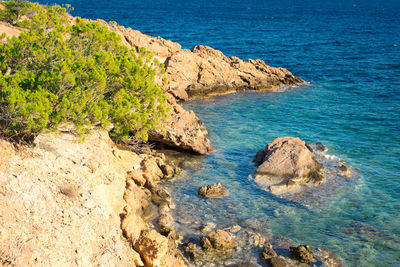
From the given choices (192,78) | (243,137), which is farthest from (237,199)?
(192,78)

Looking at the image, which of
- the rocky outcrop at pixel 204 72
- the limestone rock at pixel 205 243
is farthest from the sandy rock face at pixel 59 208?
the rocky outcrop at pixel 204 72

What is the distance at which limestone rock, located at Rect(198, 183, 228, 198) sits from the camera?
69.6 feet

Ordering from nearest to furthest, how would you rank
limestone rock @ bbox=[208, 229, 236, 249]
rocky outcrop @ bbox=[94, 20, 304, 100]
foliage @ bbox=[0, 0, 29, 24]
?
limestone rock @ bbox=[208, 229, 236, 249] → foliage @ bbox=[0, 0, 29, 24] → rocky outcrop @ bbox=[94, 20, 304, 100]

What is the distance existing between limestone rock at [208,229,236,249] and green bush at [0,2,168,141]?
640cm

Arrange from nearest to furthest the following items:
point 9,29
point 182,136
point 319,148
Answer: point 182,136, point 319,148, point 9,29

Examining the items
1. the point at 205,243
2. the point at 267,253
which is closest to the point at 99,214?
the point at 205,243

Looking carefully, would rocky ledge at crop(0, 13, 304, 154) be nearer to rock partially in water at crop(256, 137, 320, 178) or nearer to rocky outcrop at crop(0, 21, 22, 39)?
rocky outcrop at crop(0, 21, 22, 39)

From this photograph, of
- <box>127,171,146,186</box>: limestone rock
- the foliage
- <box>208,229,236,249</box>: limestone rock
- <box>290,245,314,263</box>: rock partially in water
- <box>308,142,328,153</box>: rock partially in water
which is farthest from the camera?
the foliage

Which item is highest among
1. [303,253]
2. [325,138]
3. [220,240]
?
[325,138]

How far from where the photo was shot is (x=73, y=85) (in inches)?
639

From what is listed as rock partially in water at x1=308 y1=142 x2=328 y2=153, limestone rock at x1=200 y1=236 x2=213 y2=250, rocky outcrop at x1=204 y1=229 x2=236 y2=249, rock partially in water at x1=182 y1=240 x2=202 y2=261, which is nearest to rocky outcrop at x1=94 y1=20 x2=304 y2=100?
rock partially in water at x1=308 y1=142 x2=328 y2=153

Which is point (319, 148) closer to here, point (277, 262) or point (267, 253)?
point (267, 253)

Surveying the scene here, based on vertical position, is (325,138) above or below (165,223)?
above

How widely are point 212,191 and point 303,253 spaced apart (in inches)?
259
